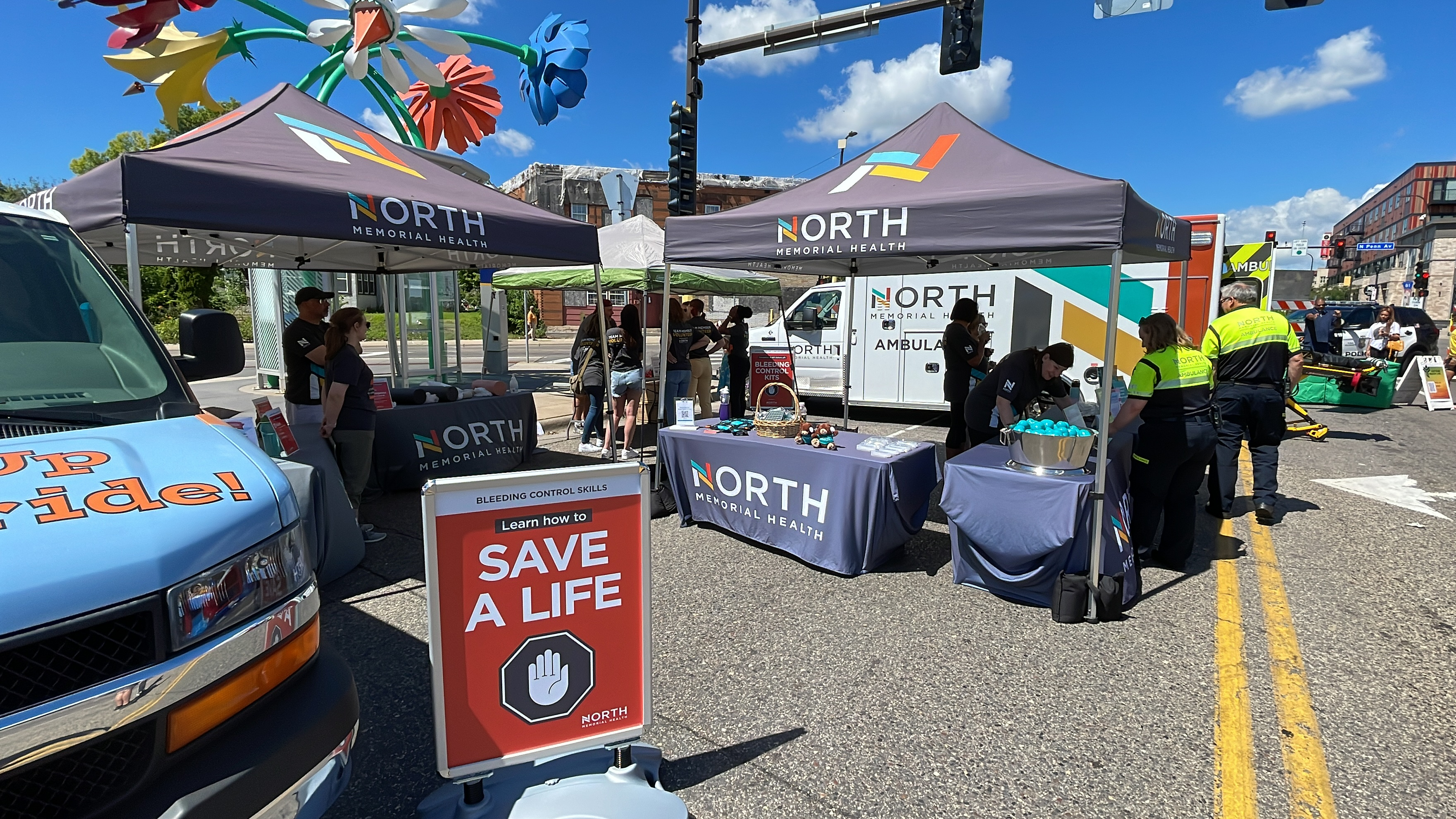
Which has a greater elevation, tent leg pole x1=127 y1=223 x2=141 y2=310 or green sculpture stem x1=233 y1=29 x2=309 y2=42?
green sculpture stem x1=233 y1=29 x2=309 y2=42

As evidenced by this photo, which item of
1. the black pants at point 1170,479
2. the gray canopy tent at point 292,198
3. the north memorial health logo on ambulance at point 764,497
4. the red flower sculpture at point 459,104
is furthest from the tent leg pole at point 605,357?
the red flower sculpture at point 459,104

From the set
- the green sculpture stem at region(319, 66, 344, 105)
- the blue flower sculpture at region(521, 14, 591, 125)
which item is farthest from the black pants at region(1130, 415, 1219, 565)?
the green sculpture stem at region(319, 66, 344, 105)

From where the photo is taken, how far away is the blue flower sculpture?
10562 mm

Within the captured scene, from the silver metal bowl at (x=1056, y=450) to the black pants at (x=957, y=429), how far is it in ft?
8.68

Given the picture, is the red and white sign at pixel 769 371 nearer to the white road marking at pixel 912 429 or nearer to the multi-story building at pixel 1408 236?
the white road marking at pixel 912 429

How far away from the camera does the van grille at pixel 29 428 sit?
1.98m

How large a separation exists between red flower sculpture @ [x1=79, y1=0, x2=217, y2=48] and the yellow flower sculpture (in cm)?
108

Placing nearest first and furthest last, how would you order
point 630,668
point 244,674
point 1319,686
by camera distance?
point 244,674
point 630,668
point 1319,686

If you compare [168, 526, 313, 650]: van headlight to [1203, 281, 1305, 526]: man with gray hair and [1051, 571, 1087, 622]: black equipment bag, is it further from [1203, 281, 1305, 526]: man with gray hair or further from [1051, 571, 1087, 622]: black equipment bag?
[1203, 281, 1305, 526]: man with gray hair

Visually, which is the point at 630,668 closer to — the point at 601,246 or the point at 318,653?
the point at 318,653

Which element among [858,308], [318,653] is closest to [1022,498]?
[318,653]

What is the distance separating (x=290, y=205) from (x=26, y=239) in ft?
5.47

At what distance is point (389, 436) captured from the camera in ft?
20.9

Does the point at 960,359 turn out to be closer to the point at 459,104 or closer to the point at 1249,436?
the point at 1249,436
